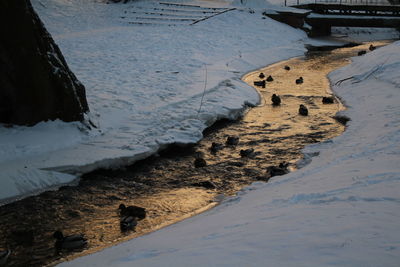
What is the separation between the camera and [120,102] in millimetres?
11438

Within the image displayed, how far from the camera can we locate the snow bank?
8422 mm

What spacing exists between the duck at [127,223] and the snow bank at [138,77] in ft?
5.94

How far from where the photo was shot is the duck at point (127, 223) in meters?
6.32

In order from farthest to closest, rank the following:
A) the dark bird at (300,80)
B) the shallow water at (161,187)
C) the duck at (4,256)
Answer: the dark bird at (300,80)
the shallow water at (161,187)
the duck at (4,256)

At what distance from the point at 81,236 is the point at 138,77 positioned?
8.44 metres

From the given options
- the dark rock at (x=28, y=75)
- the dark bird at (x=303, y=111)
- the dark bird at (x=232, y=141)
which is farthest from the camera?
the dark bird at (x=303, y=111)

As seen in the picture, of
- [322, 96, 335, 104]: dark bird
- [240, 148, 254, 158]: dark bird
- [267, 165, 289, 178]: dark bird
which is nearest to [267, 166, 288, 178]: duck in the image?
[267, 165, 289, 178]: dark bird

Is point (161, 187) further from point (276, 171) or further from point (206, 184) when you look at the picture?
point (276, 171)

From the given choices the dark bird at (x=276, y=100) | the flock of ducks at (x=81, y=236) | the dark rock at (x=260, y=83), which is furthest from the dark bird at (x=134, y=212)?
the dark rock at (x=260, y=83)

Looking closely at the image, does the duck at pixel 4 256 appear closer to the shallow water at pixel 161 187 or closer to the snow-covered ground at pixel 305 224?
the shallow water at pixel 161 187

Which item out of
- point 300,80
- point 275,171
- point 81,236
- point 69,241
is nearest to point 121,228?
point 81,236

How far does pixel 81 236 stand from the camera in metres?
5.99

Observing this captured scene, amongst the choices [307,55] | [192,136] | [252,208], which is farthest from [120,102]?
[307,55]

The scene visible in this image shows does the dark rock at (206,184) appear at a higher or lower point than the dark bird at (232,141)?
lower
